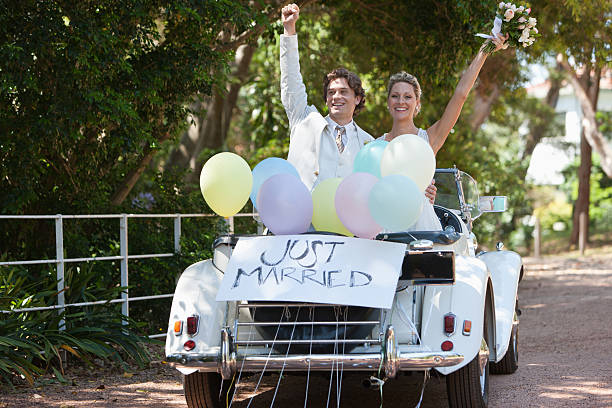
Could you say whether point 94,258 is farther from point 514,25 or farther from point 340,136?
point 514,25

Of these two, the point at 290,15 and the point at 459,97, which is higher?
the point at 290,15

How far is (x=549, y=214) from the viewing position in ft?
112

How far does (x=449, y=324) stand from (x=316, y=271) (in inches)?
32.1

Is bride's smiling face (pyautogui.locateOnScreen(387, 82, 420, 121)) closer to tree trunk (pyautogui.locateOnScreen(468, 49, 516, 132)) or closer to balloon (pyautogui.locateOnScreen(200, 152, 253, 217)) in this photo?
balloon (pyautogui.locateOnScreen(200, 152, 253, 217))

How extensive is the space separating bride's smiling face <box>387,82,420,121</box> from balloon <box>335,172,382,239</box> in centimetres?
150

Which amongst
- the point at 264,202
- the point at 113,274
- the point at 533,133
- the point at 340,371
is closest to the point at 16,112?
the point at 113,274

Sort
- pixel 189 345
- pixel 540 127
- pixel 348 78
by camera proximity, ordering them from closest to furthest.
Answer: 1. pixel 189 345
2. pixel 348 78
3. pixel 540 127

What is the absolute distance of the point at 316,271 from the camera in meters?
4.47

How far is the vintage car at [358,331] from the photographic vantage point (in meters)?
4.29

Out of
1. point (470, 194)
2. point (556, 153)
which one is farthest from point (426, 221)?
point (556, 153)

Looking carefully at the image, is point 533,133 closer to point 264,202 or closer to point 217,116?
point 217,116

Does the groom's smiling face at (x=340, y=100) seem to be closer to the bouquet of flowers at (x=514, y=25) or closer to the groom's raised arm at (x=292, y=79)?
the groom's raised arm at (x=292, y=79)

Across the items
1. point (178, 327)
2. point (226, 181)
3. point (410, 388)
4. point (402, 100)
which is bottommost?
point (410, 388)

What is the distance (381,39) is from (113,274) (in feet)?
20.2
